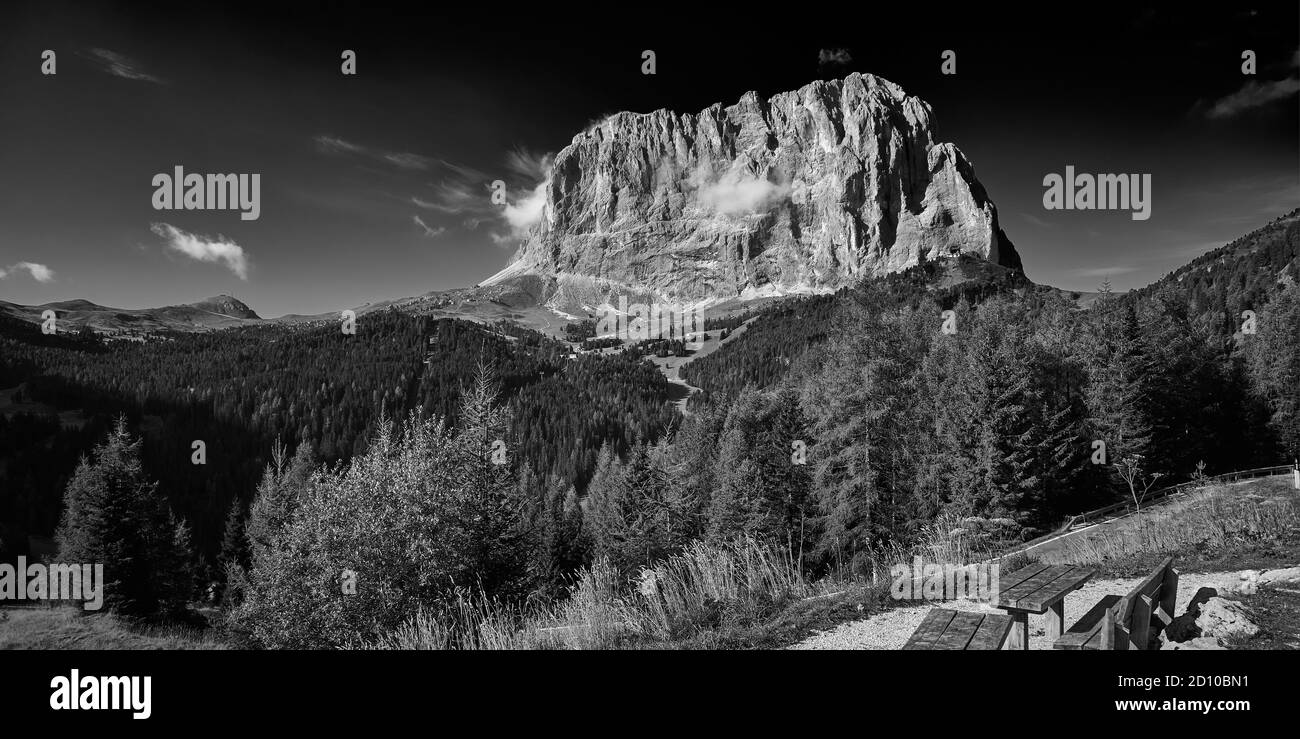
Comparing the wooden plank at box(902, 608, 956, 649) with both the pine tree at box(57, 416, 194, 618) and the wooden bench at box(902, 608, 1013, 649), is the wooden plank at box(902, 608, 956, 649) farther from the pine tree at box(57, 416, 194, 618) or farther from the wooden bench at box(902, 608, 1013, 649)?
the pine tree at box(57, 416, 194, 618)

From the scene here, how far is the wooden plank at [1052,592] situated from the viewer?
512cm

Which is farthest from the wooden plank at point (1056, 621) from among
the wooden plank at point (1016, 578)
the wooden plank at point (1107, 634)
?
the wooden plank at point (1107, 634)

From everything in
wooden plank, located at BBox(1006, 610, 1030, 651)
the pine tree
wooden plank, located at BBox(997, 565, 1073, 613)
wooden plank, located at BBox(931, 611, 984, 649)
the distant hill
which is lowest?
the pine tree

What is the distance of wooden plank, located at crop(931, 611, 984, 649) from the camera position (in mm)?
4265

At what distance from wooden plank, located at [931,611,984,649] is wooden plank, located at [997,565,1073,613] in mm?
620

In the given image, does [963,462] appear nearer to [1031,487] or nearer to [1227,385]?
[1031,487]

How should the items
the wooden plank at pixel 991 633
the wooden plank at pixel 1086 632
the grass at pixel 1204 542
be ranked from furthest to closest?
1. the grass at pixel 1204 542
2. the wooden plank at pixel 1086 632
3. the wooden plank at pixel 991 633

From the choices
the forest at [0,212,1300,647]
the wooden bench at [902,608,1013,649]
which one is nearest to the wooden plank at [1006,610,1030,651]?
the wooden bench at [902,608,1013,649]

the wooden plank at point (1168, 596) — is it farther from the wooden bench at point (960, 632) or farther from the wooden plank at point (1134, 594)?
the wooden bench at point (960, 632)

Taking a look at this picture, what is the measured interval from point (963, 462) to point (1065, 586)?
20123 mm

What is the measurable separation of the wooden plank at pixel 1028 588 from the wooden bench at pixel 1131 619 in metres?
0.51

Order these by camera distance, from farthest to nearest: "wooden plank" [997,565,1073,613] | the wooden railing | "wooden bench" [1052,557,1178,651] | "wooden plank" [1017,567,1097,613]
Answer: the wooden railing, "wooden bench" [1052,557,1178,651], "wooden plank" [997,565,1073,613], "wooden plank" [1017,567,1097,613]
